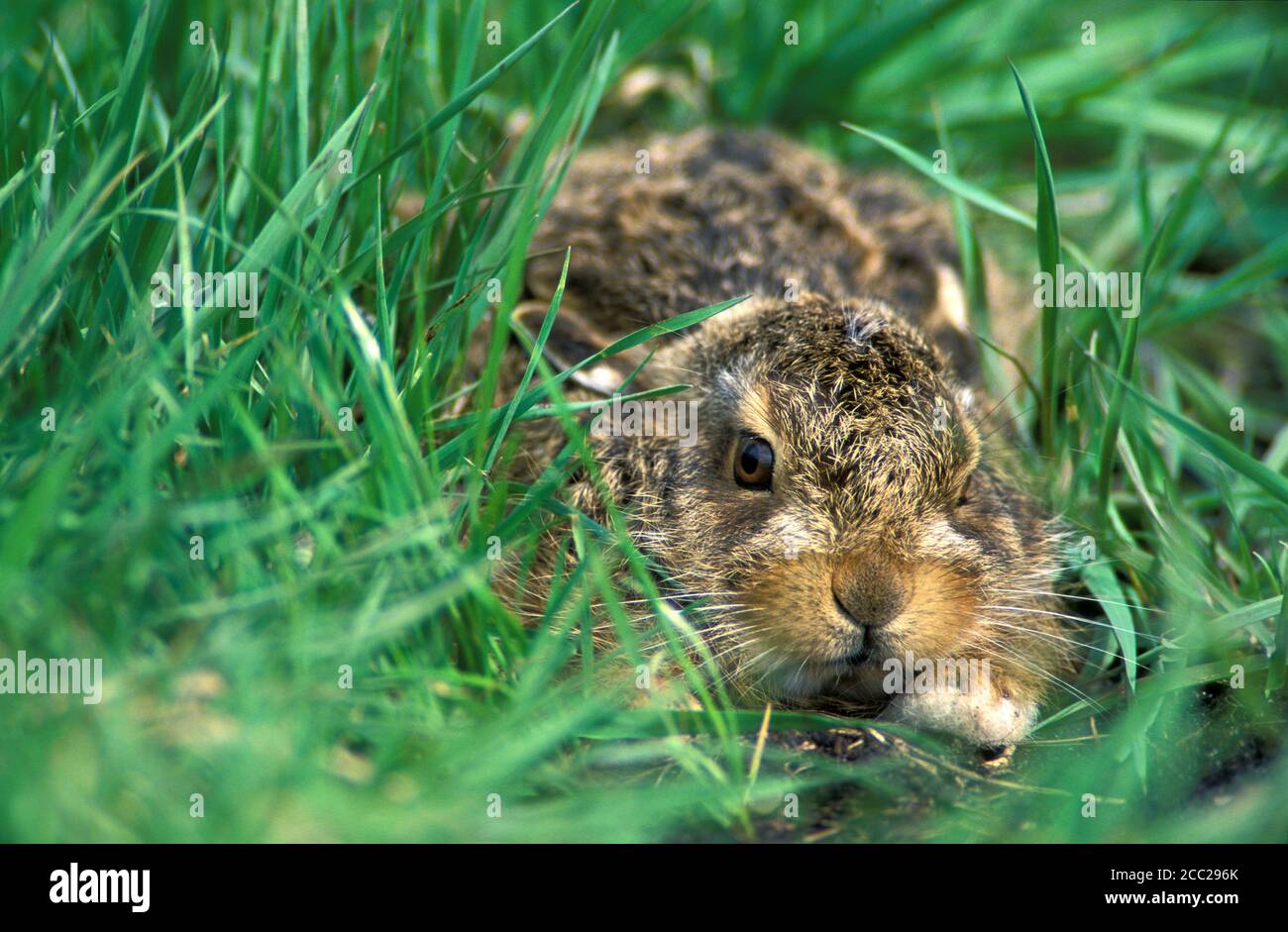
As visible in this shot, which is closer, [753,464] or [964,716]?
[964,716]

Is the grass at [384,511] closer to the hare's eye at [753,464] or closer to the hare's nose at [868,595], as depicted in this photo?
the hare's nose at [868,595]

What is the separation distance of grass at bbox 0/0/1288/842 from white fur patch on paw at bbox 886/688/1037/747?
10cm

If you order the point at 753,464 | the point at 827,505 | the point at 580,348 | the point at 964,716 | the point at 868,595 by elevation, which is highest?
the point at 580,348

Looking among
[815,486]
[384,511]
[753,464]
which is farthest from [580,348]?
[384,511]

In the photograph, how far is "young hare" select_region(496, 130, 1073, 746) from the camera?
3801mm

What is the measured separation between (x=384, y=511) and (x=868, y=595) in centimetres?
148

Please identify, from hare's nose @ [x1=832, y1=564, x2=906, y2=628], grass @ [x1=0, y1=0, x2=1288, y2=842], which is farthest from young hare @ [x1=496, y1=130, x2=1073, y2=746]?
grass @ [x1=0, y1=0, x2=1288, y2=842]

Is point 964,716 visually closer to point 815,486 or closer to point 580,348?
point 815,486

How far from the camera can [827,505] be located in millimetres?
3918

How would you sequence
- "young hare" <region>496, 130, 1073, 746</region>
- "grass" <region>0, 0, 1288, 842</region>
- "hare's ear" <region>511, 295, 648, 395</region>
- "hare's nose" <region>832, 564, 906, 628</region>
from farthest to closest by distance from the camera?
"hare's ear" <region>511, 295, 648, 395</region> < "young hare" <region>496, 130, 1073, 746</region> < "hare's nose" <region>832, 564, 906, 628</region> < "grass" <region>0, 0, 1288, 842</region>

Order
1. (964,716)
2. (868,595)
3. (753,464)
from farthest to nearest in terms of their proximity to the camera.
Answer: (753,464), (964,716), (868,595)

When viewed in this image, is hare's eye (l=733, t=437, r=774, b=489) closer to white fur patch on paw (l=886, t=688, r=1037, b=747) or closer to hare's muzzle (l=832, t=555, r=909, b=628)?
hare's muzzle (l=832, t=555, r=909, b=628)

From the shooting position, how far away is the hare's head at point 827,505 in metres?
3.75
